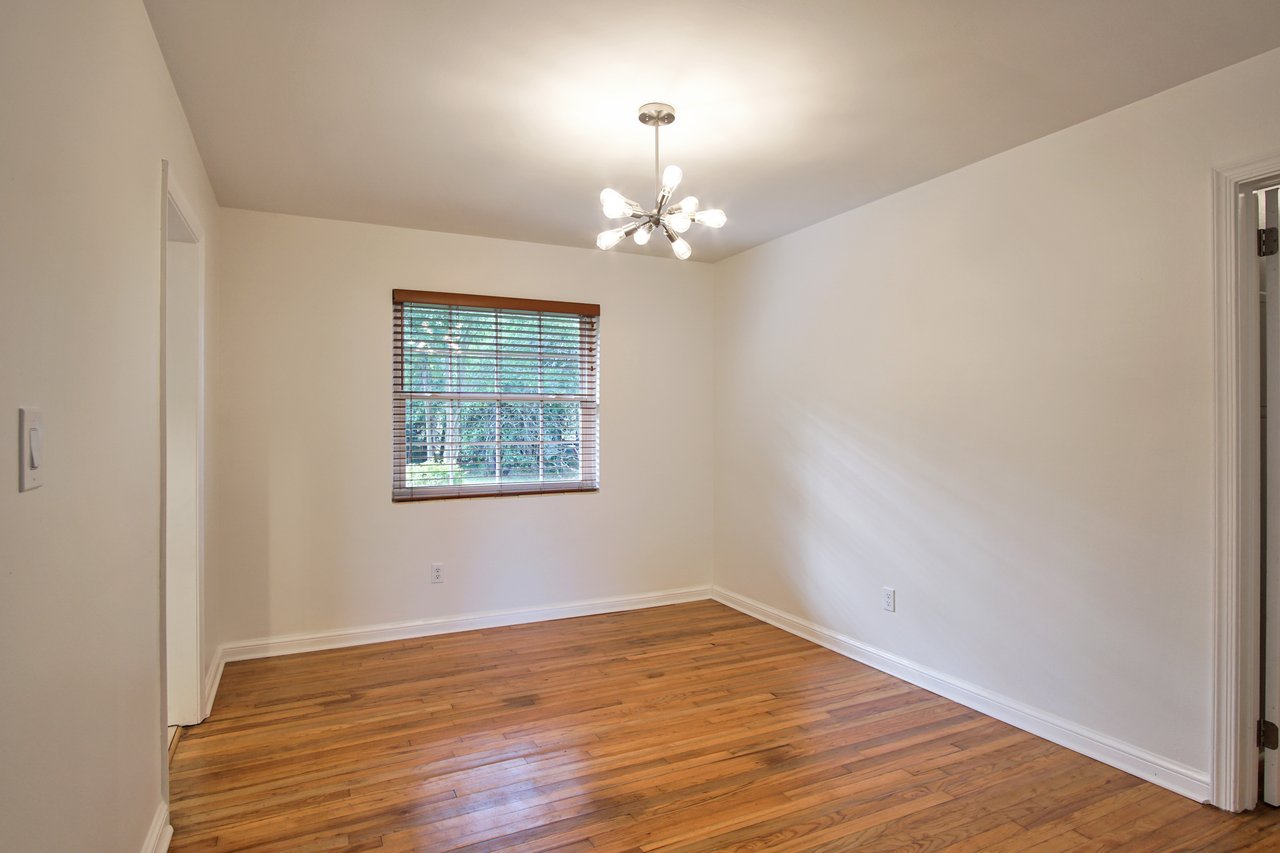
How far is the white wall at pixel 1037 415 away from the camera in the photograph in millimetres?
2420

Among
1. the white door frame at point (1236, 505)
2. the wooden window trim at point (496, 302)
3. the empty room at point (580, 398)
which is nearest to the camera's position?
the empty room at point (580, 398)

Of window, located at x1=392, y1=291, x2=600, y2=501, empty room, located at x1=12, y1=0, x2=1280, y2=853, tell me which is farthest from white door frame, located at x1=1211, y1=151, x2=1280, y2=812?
window, located at x1=392, y1=291, x2=600, y2=501

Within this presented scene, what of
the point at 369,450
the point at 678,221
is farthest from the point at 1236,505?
the point at 369,450

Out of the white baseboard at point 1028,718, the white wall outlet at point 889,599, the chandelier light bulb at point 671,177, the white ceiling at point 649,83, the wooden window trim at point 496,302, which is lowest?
the white baseboard at point 1028,718

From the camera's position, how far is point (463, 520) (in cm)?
432

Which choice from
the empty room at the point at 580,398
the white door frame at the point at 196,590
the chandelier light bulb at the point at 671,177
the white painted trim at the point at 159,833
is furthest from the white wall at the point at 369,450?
the chandelier light bulb at the point at 671,177

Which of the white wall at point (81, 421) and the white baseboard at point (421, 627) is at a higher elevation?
the white wall at point (81, 421)

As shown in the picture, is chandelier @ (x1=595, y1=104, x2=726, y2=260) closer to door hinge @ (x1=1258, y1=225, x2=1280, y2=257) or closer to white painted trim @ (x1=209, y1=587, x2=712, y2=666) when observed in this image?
door hinge @ (x1=1258, y1=225, x2=1280, y2=257)

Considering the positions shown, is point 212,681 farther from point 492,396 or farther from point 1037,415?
point 1037,415

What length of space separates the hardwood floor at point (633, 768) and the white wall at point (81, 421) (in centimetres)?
52

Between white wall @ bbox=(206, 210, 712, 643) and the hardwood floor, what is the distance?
1.59 ft

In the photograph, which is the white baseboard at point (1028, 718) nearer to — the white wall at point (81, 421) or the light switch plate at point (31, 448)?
the white wall at point (81, 421)

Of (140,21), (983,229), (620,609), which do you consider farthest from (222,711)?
(983,229)

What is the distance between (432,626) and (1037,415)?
3414mm
